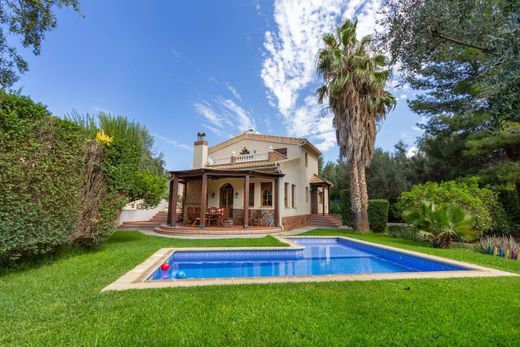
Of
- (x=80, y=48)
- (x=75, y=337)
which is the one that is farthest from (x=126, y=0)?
(x=75, y=337)

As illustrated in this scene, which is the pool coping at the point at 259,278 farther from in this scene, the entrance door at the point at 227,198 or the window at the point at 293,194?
the window at the point at 293,194

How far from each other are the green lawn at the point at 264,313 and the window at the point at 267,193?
1181 cm

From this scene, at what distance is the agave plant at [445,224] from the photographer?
10242mm

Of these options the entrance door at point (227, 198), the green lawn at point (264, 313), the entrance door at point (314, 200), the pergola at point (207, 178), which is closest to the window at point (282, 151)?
the pergola at point (207, 178)

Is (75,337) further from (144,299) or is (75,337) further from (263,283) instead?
(263,283)

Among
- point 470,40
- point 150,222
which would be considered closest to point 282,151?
point 150,222

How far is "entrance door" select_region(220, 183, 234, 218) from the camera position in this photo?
17781 millimetres

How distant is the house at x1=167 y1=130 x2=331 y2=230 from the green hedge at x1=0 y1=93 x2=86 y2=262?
310 inches

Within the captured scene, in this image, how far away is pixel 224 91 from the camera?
72.1 feet

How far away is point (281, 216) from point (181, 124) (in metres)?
15.5

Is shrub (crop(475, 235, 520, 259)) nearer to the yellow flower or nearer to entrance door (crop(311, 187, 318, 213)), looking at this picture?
entrance door (crop(311, 187, 318, 213))

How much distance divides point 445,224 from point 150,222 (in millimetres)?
19888

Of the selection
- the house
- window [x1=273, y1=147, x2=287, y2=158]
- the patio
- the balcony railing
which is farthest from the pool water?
window [x1=273, y1=147, x2=287, y2=158]

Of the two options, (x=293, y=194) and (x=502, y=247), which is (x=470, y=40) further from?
(x=293, y=194)
